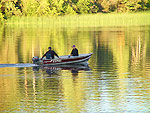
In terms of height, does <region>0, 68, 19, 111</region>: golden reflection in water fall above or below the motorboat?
below

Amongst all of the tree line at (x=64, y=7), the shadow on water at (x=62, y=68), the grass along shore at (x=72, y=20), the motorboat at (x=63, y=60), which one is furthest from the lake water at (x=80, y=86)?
the tree line at (x=64, y=7)

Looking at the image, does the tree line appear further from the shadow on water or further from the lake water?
the shadow on water

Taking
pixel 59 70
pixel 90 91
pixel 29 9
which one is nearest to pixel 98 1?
pixel 29 9

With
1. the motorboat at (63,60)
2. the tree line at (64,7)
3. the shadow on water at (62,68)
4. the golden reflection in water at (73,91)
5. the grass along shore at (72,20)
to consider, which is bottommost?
the golden reflection in water at (73,91)

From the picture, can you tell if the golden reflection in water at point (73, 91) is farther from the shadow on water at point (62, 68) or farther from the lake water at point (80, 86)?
the shadow on water at point (62, 68)

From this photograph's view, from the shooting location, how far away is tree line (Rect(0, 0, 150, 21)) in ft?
309

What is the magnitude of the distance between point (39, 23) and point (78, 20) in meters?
7.57

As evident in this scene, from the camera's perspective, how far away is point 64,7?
4254 inches

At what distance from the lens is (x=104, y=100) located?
18.3 meters

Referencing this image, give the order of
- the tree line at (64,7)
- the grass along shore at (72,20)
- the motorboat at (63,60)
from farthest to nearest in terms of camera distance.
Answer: the tree line at (64,7), the grass along shore at (72,20), the motorboat at (63,60)

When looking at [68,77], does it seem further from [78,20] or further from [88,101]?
[78,20]

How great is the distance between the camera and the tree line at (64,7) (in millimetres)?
94269

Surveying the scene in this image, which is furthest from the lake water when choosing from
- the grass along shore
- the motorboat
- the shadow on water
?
the grass along shore

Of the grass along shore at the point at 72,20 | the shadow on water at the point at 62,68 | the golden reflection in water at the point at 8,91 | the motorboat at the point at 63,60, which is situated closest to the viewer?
the golden reflection in water at the point at 8,91
